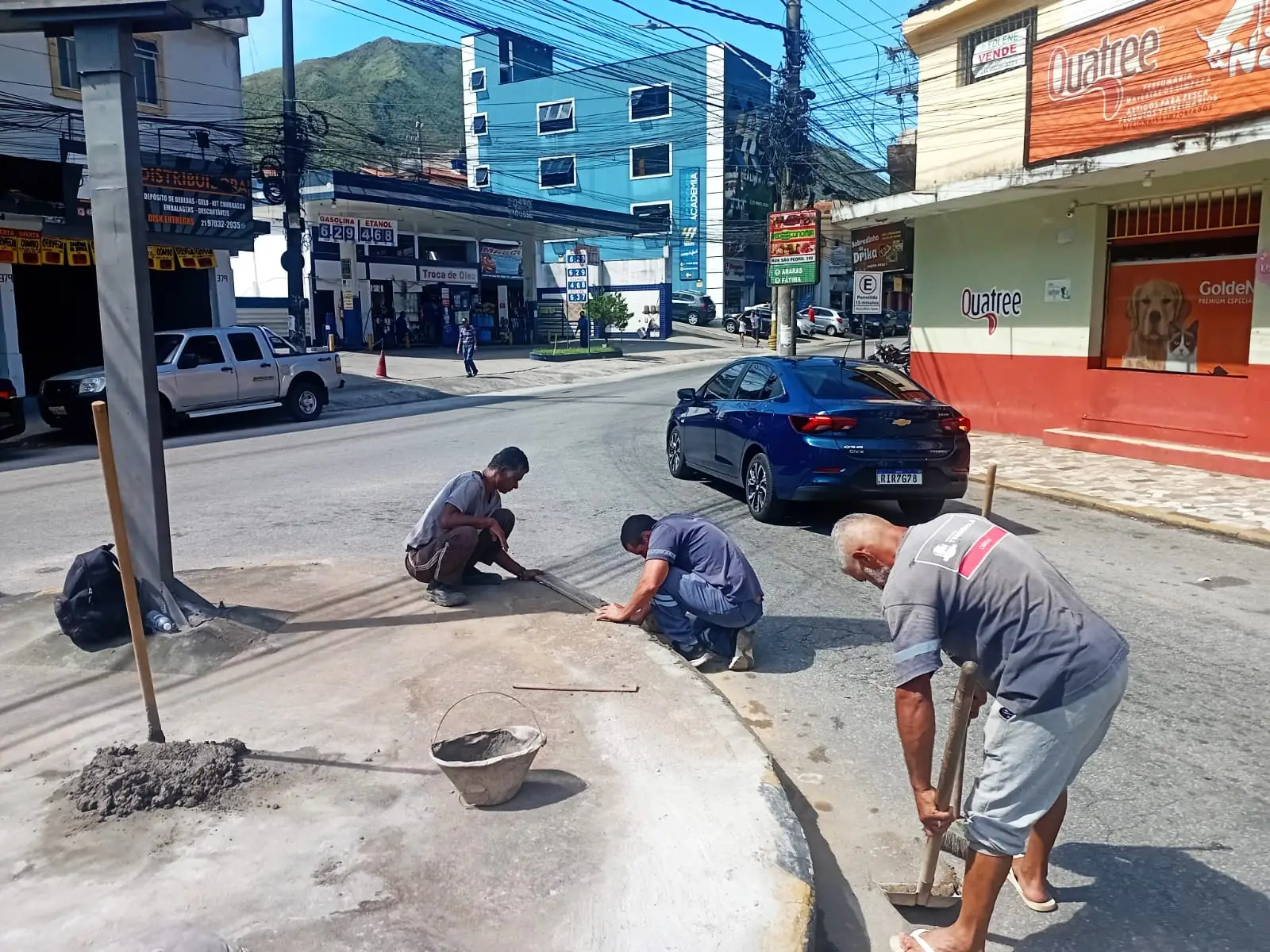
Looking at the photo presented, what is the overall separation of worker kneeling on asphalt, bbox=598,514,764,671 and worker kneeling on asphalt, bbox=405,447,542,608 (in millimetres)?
1100

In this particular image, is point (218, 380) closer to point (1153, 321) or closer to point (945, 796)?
point (1153, 321)

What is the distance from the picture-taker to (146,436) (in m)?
5.59

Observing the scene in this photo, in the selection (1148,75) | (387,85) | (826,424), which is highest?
(387,85)

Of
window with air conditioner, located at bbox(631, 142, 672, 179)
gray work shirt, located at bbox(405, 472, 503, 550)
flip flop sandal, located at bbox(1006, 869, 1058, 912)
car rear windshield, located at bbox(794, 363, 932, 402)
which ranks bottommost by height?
flip flop sandal, located at bbox(1006, 869, 1058, 912)

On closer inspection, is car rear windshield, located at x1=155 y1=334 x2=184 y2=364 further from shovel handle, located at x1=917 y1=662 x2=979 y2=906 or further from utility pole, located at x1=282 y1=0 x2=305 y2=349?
shovel handle, located at x1=917 y1=662 x2=979 y2=906

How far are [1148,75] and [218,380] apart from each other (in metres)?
14.9

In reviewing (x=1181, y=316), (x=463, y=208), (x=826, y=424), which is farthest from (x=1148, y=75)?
(x=463, y=208)

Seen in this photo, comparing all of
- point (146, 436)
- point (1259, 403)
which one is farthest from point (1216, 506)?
point (146, 436)

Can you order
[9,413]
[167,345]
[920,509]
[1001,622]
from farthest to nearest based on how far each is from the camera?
1. [167,345]
2. [9,413]
3. [920,509]
4. [1001,622]

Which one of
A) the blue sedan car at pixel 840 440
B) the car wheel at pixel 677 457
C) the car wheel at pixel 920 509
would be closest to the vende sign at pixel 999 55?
the blue sedan car at pixel 840 440

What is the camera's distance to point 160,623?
560 centimetres

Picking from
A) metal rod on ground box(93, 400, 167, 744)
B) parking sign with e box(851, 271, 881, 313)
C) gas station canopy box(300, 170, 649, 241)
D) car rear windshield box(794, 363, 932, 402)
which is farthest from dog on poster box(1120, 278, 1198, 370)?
gas station canopy box(300, 170, 649, 241)

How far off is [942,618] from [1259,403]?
1115cm

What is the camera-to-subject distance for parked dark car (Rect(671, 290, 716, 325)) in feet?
170
